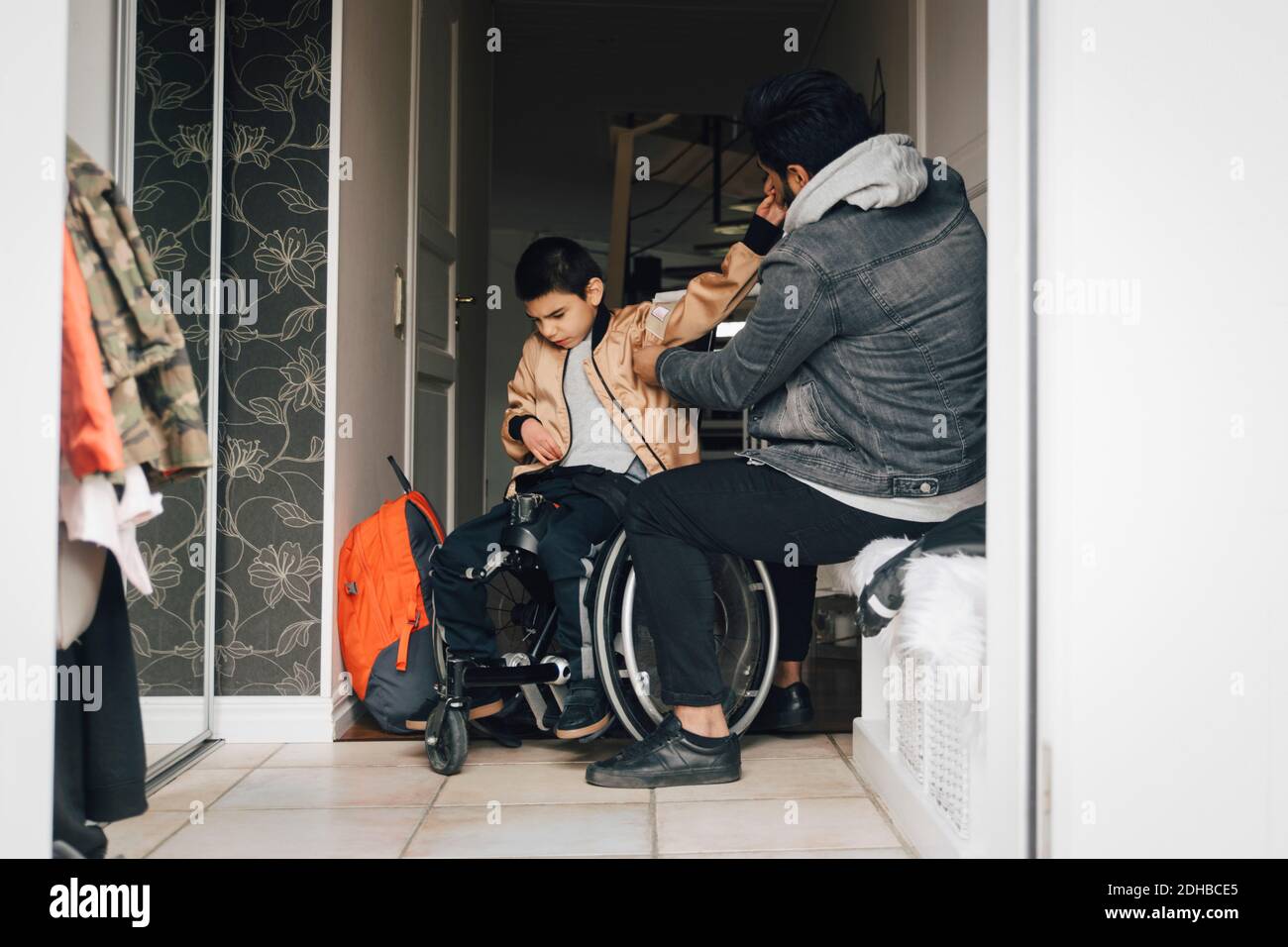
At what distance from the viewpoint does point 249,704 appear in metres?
2.43

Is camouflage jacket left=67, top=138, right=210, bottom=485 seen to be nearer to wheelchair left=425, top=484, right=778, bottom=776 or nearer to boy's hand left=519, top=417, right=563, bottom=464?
wheelchair left=425, top=484, right=778, bottom=776

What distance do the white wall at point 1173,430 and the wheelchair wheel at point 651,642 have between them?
3.10ft

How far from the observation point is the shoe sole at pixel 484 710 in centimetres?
236

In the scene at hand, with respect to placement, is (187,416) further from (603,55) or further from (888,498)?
(603,55)

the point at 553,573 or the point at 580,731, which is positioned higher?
the point at 553,573

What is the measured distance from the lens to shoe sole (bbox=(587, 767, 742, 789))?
6.64 ft

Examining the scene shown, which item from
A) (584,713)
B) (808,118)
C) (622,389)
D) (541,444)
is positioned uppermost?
(808,118)

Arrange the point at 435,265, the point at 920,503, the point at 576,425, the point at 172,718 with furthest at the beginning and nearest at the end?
Answer: 1. the point at 435,265
2. the point at 576,425
3. the point at 172,718
4. the point at 920,503

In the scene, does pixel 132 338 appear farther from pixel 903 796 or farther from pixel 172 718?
pixel 903 796

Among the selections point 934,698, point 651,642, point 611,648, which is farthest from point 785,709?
point 934,698

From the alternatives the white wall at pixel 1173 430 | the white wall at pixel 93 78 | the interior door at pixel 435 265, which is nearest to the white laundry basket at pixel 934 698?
the white wall at pixel 1173 430

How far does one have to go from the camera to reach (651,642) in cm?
236

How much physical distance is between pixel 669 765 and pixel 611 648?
10.4 inches
